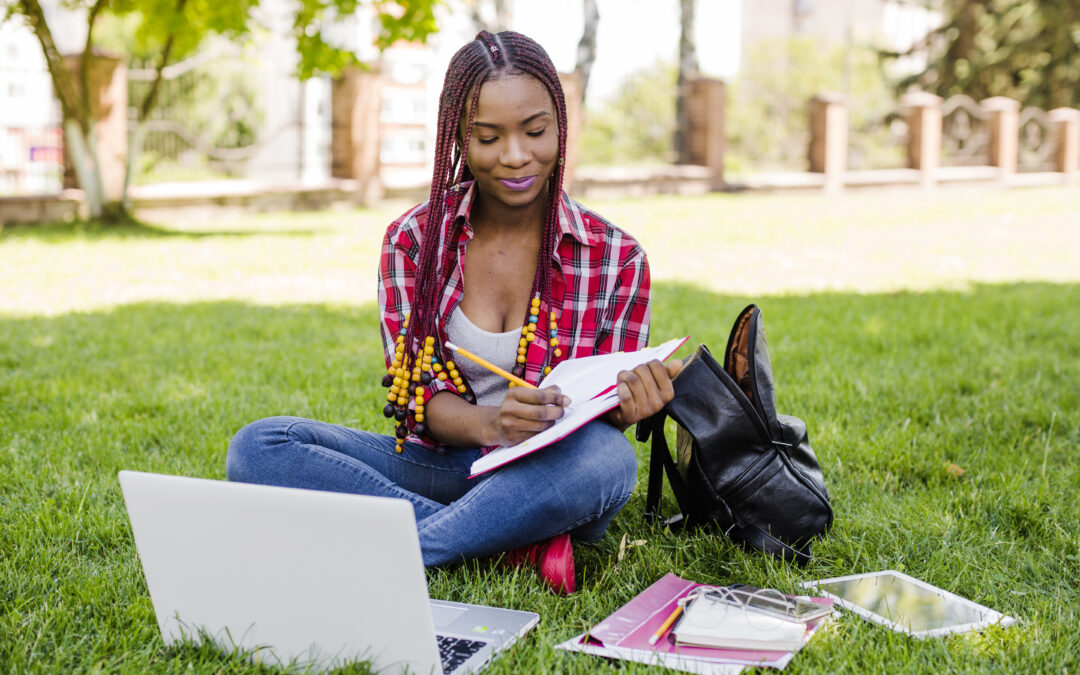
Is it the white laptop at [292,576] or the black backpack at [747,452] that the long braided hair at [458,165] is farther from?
the white laptop at [292,576]

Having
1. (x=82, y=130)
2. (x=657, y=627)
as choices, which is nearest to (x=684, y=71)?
(x=82, y=130)

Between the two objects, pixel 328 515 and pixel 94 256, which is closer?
pixel 328 515

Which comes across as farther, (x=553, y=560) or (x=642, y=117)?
(x=642, y=117)

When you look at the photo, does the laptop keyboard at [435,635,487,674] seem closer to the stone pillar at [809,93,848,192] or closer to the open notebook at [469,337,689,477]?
the open notebook at [469,337,689,477]

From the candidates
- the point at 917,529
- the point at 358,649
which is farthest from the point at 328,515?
the point at 917,529

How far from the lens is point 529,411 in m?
2.18

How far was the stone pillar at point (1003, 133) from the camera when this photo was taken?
22.0 meters

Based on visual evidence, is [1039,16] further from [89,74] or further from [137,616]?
[137,616]

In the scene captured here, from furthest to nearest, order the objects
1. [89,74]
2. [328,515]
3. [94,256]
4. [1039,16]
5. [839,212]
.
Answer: [1039,16] < [839,212] < [89,74] < [94,256] < [328,515]

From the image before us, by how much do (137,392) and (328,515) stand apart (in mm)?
2853

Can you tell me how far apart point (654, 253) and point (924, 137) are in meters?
13.5

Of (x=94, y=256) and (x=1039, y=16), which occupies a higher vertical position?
(x=1039, y=16)

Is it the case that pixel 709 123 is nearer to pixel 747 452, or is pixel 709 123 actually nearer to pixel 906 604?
pixel 747 452

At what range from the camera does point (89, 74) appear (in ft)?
36.4
